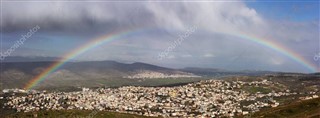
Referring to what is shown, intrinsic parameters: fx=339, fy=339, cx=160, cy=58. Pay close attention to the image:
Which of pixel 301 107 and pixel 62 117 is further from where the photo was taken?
pixel 62 117

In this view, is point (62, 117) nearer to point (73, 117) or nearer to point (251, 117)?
point (73, 117)

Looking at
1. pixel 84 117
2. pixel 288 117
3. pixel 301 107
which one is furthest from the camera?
pixel 84 117

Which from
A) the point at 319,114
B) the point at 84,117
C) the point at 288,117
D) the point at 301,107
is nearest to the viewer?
the point at 319,114

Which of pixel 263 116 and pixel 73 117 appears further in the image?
pixel 73 117

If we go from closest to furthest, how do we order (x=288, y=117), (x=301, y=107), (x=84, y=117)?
(x=288, y=117) → (x=301, y=107) → (x=84, y=117)

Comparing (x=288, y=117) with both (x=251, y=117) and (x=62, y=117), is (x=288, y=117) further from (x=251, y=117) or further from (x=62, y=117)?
(x=62, y=117)

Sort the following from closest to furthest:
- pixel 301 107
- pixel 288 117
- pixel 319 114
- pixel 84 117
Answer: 1. pixel 319 114
2. pixel 288 117
3. pixel 301 107
4. pixel 84 117

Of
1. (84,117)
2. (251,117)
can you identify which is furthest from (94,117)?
(251,117)

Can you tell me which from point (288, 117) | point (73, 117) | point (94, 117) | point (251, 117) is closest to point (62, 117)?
point (73, 117)

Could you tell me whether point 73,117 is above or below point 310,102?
below
